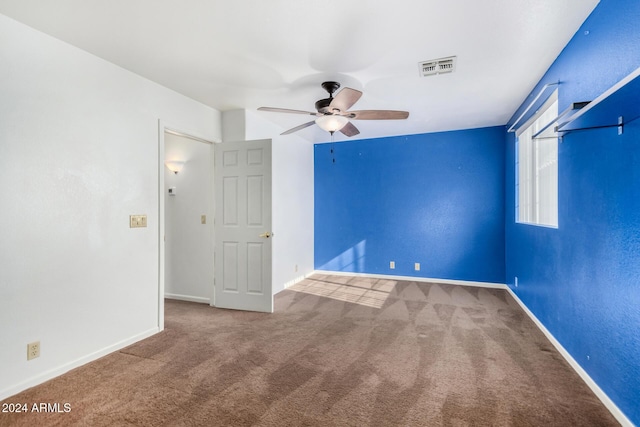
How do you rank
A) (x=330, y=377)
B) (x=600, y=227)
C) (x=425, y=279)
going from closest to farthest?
(x=600, y=227) < (x=330, y=377) < (x=425, y=279)

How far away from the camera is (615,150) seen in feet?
6.30

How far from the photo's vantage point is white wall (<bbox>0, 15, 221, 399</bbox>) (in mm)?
2176

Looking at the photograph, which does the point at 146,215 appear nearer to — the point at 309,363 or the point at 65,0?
the point at 65,0

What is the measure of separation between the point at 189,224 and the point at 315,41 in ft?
10.2

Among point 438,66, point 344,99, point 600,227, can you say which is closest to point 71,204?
point 344,99

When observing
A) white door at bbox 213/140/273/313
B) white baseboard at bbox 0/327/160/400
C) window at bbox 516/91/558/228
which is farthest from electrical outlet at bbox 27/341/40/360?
window at bbox 516/91/558/228

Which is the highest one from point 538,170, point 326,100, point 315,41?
point 315,41

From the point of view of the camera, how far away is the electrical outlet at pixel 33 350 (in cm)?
224

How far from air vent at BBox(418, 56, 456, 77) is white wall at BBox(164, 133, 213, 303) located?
284cm

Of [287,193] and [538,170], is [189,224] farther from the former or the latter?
[538,170]

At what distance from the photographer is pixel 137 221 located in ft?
10.1

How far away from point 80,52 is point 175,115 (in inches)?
40.1

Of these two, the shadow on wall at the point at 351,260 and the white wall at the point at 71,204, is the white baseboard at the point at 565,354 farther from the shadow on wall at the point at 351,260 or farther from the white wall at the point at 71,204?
the white wall at the point at 71,204

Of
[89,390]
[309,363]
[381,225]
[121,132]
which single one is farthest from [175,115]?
[381,225]
